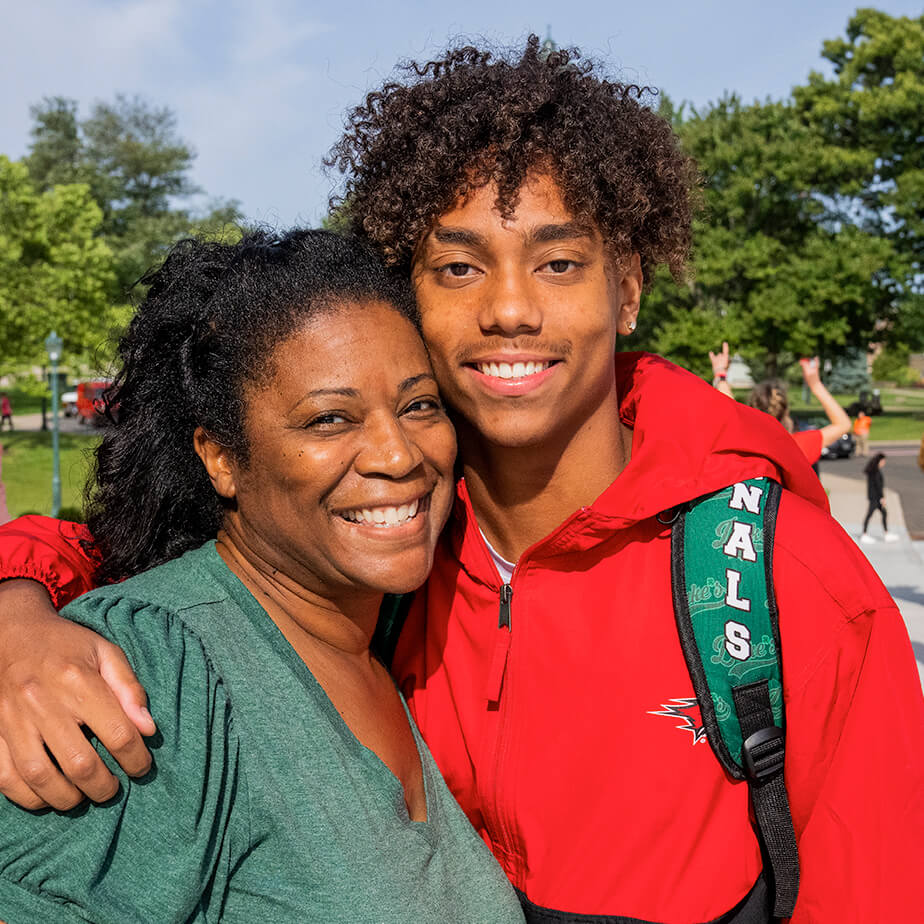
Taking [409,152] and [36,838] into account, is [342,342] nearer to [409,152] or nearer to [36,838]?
[409,152]

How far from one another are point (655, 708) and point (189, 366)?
1.24 m

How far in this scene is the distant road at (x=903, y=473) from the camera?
17.3 meters

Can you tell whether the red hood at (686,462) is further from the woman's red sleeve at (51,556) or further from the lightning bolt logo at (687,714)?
the woman's red sleeve at (51,556)

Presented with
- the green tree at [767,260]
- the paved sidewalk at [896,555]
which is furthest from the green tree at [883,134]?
the paved sidewalk at [896,555]

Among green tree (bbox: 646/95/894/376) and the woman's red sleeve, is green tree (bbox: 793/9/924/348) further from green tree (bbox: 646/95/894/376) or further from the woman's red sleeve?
the woman's red sleeve

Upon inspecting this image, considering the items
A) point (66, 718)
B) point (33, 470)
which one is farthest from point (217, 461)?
point (33, 470)

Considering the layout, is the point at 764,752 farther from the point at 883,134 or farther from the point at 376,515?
the point at 883,134

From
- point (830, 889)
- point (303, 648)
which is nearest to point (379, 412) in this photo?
point (303, 648)

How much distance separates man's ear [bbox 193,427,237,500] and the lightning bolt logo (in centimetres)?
103

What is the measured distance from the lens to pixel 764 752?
186cm

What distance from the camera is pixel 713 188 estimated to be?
3425 centimetres

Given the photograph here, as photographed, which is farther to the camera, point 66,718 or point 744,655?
point 744,655

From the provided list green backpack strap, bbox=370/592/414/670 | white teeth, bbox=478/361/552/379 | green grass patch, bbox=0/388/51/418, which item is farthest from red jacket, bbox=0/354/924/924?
green grass patch, bbox=0/388/51/418

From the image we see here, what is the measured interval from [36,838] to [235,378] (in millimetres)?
951
